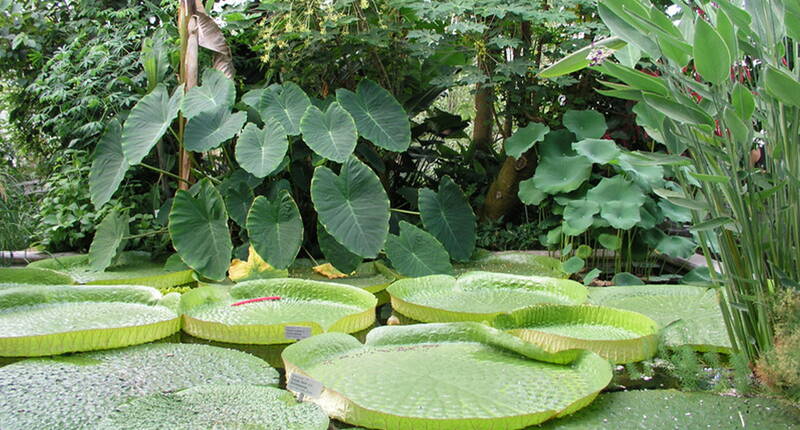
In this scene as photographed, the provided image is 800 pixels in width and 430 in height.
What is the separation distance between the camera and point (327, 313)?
111 inches

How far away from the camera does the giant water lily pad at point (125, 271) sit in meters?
3.62

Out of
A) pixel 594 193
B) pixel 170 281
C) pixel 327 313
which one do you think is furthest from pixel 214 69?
pixel 594 193

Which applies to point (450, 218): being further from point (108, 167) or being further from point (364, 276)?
point (108, 167)

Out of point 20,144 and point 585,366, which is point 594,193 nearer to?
point 585,366

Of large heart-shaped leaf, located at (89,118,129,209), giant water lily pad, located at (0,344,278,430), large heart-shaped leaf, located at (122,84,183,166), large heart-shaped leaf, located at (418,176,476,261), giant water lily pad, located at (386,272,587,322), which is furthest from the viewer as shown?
large heart-shaped leaf, located at (418,176,476,261)

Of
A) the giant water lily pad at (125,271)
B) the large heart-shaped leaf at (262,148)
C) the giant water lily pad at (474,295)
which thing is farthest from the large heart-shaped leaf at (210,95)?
the giant water lily pad at (474,295)

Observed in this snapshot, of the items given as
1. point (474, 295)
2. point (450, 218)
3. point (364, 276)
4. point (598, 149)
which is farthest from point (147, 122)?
point (598, 149)

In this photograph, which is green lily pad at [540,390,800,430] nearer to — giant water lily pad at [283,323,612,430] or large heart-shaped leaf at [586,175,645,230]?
giant water lily pad at [283,323,612,430]

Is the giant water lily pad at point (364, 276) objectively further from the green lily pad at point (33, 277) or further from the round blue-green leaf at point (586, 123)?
the round blue-green leaf at point (586, 123)

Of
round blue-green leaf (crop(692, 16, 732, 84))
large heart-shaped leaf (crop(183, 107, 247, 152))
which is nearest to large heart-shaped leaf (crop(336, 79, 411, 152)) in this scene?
large heart-shaped leaf (crop(183, 107, 247, 152))

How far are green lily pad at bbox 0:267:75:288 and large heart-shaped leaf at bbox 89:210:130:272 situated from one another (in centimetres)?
35

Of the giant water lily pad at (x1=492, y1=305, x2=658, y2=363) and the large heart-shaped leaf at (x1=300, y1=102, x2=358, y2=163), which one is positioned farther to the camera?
the large heart-shaped leaf at (x1=300, y1=102, x2=358, y2=163)

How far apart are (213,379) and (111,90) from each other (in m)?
3.36

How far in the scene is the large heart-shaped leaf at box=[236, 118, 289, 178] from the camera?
3.68 metres
